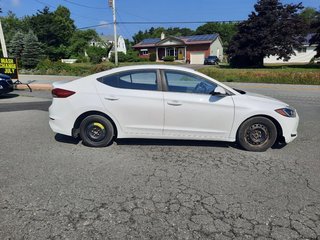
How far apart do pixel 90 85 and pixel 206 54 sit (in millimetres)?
46095

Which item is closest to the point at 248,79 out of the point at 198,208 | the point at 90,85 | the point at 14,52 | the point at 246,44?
the point at 246,44

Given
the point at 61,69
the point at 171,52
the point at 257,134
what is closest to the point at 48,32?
the point at 61,69

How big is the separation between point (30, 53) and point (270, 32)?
88.7 feet

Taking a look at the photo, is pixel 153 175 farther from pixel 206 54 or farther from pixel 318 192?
pixel 206 54

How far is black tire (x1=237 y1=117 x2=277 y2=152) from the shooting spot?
4812mm

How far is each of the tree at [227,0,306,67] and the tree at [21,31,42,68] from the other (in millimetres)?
23070

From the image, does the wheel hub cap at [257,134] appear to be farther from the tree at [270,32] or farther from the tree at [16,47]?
the tree at [16,47]

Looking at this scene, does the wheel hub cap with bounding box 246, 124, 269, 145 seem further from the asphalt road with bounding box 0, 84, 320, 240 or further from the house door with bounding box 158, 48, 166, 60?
the house door with bounding box 158, 48, 166, 60

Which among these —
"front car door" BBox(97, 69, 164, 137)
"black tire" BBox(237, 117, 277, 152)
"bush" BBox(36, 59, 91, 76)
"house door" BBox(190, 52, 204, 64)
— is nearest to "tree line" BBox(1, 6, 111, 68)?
"bush" BBox(36, 59, 91, 76)

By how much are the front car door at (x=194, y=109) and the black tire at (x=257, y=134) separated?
0.27 metres

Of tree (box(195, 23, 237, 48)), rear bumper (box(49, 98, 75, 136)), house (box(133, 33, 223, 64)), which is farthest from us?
tree (box(195, 23, 237, 48))

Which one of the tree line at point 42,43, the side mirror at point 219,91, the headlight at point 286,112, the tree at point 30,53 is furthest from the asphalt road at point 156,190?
the tree line at point 42,43

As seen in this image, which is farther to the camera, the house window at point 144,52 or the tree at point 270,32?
the house window at point 144,52

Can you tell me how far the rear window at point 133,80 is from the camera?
15.9ft
